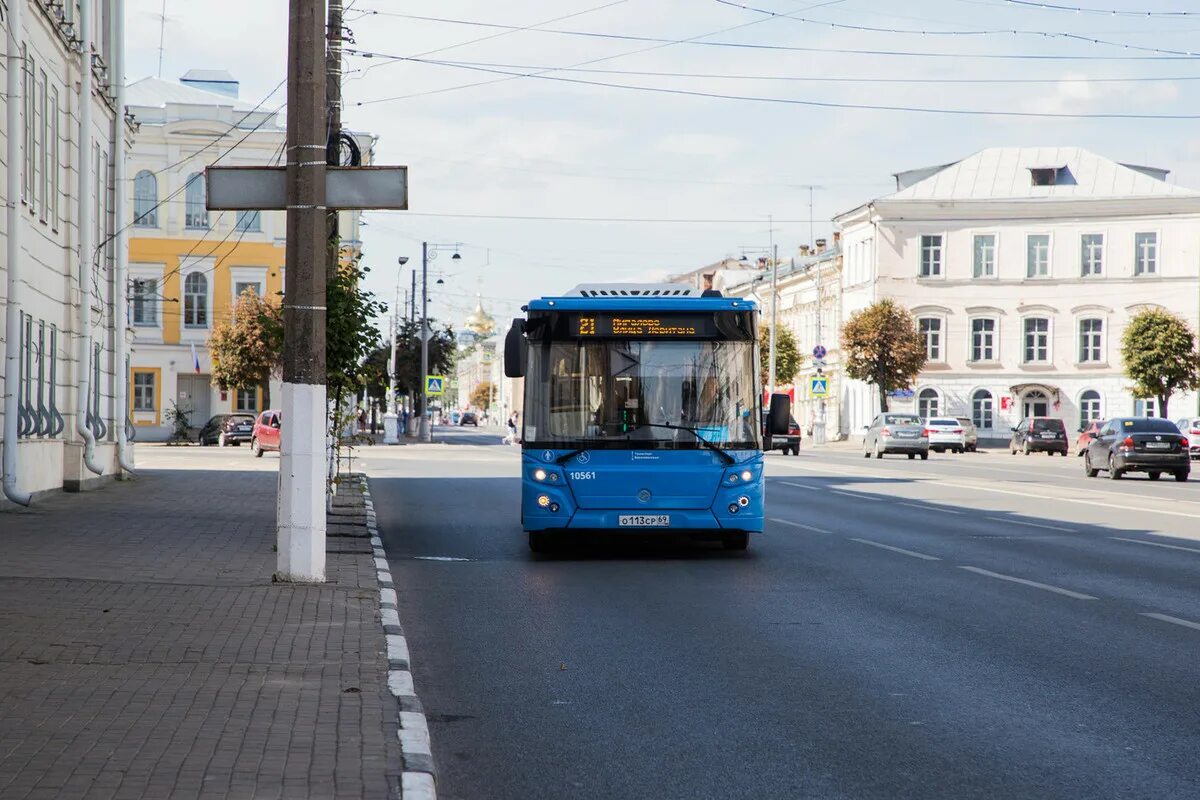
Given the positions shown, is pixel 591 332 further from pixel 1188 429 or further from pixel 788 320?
pixel 788 320

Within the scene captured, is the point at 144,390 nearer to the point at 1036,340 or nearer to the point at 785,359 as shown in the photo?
the point at 785,359

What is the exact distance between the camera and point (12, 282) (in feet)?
70.1

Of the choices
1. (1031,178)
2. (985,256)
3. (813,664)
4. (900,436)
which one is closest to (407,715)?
(813,664)

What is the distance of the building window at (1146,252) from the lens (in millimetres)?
78062

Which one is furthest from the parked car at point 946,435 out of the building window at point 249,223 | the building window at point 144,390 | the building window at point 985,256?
the building window at point 144,390

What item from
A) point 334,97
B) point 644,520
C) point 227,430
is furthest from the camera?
point 227,430

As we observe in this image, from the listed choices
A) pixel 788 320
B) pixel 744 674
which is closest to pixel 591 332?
pixel 744 674

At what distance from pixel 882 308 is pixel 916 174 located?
14956 millimetres

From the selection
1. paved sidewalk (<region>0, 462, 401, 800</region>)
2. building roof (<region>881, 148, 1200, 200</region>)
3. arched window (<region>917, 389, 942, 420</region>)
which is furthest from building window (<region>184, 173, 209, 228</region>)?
paved sidewalk (<region>0, 462, 401, 800</region>)

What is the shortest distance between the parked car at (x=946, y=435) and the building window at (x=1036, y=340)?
14.6 meters

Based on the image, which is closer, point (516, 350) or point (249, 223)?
point (516, 350)

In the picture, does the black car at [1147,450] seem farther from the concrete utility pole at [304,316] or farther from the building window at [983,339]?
the building window at [983,339]

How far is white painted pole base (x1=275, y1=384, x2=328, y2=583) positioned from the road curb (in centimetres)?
78

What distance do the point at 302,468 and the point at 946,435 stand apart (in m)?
56.0
